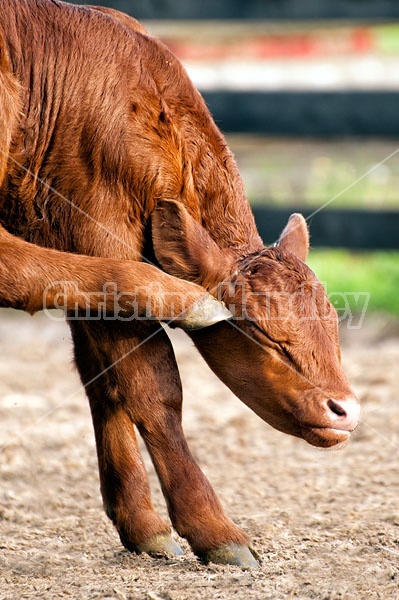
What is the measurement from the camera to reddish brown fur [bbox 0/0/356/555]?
11.0 feet

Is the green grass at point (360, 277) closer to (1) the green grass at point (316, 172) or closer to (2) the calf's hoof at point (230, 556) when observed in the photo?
(1) the green grass at point (316, 172)

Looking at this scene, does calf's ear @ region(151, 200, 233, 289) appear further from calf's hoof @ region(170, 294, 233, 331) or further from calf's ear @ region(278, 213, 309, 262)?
calf's ear @ region(278, 213, 309, 262)

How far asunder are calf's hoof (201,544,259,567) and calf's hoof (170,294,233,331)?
2.50ft

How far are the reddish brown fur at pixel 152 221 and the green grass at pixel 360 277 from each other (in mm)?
3976

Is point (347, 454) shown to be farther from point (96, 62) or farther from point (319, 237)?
point (319, 237)

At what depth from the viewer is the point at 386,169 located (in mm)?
11320

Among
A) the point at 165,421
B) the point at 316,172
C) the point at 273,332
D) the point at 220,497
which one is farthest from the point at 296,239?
the point at 316,172

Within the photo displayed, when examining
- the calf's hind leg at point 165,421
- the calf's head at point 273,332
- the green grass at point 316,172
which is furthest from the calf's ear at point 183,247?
the green grass at point 316,172

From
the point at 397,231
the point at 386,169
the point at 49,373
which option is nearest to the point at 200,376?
the point at 49,373

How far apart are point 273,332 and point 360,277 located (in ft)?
17.6

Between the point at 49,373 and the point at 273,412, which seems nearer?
the point at 273,412

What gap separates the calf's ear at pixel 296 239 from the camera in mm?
3652

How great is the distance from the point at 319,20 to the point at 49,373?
3289 mm

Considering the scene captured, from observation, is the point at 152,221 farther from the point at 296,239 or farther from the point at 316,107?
the point at 316,107
